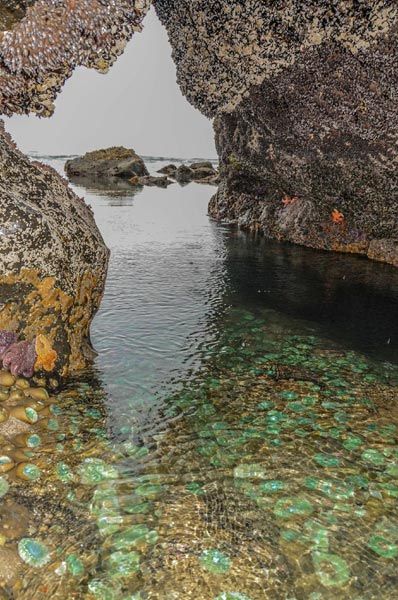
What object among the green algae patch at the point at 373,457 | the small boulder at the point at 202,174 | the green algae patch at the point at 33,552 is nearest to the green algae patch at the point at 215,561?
the green algae patch at the point at 33,552

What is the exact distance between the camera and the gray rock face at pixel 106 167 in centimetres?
5128

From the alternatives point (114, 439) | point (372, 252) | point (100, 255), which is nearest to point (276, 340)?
point (100, 255)

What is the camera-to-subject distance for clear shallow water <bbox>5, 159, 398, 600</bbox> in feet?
11.2

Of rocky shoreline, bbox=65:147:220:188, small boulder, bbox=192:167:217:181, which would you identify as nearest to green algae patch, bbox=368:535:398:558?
rocky shoreline, bbox=65:147:220:188

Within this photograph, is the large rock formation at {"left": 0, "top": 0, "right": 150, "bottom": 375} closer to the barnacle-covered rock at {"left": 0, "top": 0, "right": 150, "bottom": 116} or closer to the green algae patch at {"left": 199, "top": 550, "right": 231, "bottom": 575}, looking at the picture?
the barnacle-covered rock at {"left": 0, "top": 0, "right": 150, "bottom": 116}

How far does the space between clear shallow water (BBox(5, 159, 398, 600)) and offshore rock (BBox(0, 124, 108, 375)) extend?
25.5 inches

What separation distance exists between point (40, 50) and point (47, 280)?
301 centimetres

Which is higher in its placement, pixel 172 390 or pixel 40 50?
pixel 40 50

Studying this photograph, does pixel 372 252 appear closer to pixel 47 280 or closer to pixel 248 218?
pixel 248 218

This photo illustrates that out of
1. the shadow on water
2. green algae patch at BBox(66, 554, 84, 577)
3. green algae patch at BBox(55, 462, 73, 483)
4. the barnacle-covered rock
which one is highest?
the barnacle-covered rock

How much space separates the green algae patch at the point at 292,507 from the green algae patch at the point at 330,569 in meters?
0.42

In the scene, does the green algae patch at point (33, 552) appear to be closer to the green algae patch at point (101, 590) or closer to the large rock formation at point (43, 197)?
the green algae patch at point (101, 590)

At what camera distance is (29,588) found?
128 inches

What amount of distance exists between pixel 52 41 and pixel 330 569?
664 centimetres
